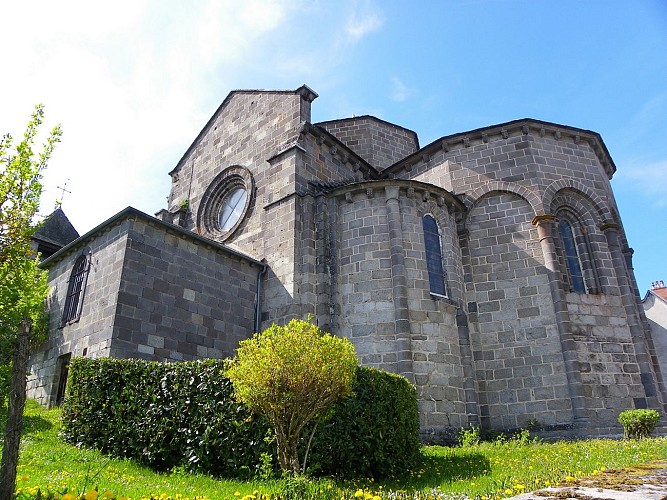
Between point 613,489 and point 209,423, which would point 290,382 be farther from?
point 613,489

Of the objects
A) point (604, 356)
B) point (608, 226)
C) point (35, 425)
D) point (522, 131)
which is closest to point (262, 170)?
point (522, 131)

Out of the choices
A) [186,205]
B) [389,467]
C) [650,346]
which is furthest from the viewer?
[186,205]

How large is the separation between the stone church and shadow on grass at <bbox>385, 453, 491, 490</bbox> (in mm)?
2955

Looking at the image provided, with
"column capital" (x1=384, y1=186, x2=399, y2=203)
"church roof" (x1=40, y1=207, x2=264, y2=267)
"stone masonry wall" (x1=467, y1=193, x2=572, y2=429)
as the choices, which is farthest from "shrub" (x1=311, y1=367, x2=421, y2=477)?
"church roof" (x1=40, y1=207, x2=264, y2=267)

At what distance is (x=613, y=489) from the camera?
4.20 metres

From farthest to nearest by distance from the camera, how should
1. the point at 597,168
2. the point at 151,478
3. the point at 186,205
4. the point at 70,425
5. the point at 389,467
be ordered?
the point at 186,205 < the point at 597,168 < the point at 70,425 < the point at 389,467 < the point at 151,478

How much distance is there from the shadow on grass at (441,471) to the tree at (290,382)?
1.62m

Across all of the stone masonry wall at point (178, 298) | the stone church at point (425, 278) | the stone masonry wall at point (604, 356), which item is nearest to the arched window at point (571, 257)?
the stone church at point (425, 278)

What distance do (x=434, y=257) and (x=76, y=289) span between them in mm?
10099

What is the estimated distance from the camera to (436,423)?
40.9ft

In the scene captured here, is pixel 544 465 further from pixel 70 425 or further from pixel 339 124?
pixel 339 124

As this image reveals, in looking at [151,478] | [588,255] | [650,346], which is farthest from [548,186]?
[151,478]

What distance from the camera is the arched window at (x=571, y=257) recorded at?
1492 centimetres

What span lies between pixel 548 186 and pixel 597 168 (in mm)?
2496
